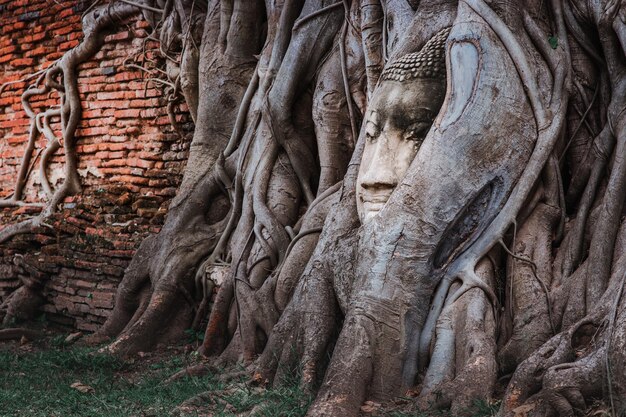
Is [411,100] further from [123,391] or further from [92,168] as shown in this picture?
[92,168]

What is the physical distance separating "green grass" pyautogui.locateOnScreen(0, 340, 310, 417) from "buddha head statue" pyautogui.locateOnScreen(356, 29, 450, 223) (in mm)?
1197

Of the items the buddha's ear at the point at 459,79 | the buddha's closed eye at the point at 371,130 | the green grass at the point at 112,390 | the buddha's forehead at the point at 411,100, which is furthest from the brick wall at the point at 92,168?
the buddha's ear at the point at 459,79

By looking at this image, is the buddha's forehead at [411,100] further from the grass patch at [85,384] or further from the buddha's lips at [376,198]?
the grass patch at [85,384]

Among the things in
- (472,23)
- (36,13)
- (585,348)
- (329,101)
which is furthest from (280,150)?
(36,13)

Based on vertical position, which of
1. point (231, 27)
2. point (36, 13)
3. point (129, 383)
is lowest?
point (129, 383)

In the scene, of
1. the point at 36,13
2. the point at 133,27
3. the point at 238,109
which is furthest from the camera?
the point at 36,13

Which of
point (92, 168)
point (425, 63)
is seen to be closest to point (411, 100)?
point (425, 63)

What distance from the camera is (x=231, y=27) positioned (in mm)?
7578

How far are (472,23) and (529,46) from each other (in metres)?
0.35

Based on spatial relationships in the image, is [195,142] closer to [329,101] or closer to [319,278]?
[329,101]

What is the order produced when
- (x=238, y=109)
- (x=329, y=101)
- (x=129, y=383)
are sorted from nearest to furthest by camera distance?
1. (x=129, y=383)
2. (x=329, y=101)
3. (x=238, y=109)

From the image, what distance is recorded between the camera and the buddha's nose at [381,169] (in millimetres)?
5184

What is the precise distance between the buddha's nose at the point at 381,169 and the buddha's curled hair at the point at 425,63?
1.23 ft

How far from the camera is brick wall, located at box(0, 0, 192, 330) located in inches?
309
